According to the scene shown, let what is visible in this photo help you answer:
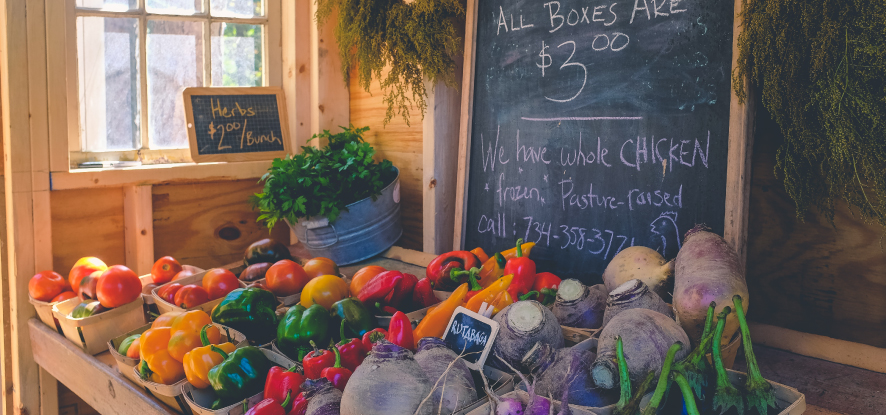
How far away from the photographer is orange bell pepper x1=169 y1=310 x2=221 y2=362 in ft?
4.87

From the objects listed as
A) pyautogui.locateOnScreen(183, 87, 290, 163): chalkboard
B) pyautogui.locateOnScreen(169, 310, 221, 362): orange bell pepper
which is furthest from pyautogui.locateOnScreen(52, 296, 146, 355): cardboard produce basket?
pyautogui.locateOnScreen(183, 87, 290, 163): chalkboard

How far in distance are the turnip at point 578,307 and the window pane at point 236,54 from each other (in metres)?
1.97

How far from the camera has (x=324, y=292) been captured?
5.78 feet

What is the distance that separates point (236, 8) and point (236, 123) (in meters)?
0.52

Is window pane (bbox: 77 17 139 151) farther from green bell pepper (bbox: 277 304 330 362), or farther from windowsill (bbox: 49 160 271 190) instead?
green bell pepper (bbox: 277 304 330 362)

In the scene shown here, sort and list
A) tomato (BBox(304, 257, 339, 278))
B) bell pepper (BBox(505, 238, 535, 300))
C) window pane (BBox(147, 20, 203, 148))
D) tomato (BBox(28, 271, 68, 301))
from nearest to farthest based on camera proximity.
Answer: bell pepper (BBox(505, 238, 535, 300)), tomato (BBox(304, 257, 339, 278)), tomato (BBox(28, 271, 68, 301)), window pane (BBox(147, 20, 203, 148))

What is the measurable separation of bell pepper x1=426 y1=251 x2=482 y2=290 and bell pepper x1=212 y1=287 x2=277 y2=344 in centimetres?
49

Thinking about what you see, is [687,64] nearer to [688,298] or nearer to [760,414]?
[688,298]

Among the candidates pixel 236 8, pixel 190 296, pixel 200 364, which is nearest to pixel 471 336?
pixel 200 364

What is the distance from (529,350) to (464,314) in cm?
19

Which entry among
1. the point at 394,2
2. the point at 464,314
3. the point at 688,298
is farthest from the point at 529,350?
the point at 394,2

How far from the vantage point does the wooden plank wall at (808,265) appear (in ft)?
4.88

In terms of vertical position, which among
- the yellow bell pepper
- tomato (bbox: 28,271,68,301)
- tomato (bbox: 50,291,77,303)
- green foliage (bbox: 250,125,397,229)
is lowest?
tomato (bbox: 50,291,77,303)

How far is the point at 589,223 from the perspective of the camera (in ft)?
5.84
